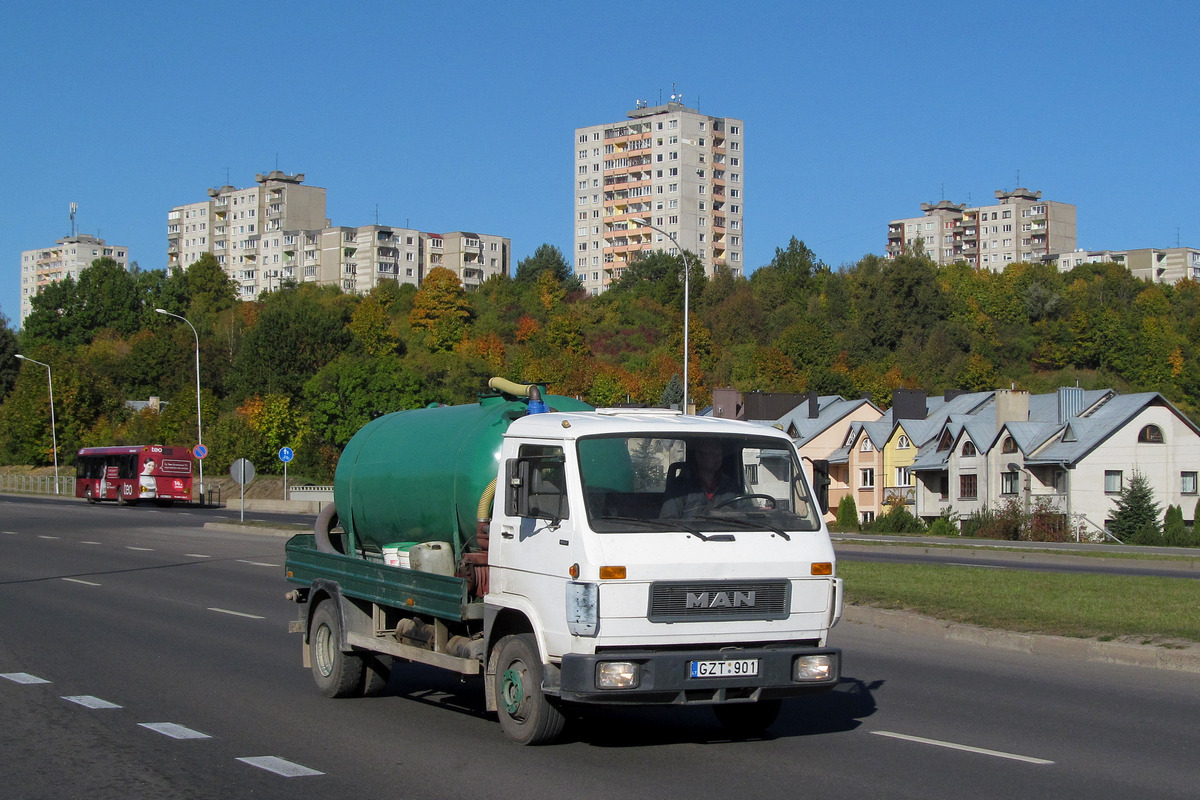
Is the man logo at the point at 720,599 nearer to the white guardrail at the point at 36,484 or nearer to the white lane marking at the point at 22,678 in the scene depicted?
the white lane marking at the point at 22,678

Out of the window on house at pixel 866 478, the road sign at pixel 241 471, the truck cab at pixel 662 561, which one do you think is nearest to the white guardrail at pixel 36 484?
the road sign at pixel 241 471

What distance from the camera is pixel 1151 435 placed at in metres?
63.8

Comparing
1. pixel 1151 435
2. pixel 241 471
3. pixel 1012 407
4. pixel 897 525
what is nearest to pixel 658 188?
pixel 1012 407

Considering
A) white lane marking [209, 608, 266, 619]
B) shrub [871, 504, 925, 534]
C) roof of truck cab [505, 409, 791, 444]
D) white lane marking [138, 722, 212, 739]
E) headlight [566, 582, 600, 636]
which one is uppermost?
roof of truck cab [505, 409, 791, 444]

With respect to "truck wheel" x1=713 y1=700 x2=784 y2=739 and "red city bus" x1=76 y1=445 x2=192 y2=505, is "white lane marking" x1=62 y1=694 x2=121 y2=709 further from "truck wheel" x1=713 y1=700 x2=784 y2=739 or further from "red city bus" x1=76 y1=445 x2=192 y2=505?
"red city bus" x1=76 y1=445 x2=192 y2=505

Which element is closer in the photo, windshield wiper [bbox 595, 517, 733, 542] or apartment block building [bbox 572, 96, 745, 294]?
windshield wiper [bbox 595, 517, 733, 542]

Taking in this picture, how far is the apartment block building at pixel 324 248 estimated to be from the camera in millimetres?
183875

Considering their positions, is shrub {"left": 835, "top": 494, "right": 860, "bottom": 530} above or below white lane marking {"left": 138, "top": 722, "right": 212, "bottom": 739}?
below

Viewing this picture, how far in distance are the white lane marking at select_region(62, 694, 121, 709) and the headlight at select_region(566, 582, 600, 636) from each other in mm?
4620

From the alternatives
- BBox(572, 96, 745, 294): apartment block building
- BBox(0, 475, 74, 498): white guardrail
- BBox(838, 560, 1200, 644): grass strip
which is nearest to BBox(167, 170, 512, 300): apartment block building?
BBox(572, 96, 745, 294): apartment block building

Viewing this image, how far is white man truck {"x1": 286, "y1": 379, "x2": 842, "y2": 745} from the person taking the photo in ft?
26.2

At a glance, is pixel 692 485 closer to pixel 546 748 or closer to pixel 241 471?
pixel 546 748

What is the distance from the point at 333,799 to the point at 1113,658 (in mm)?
9141

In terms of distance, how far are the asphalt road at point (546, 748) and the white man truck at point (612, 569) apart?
0.51m
